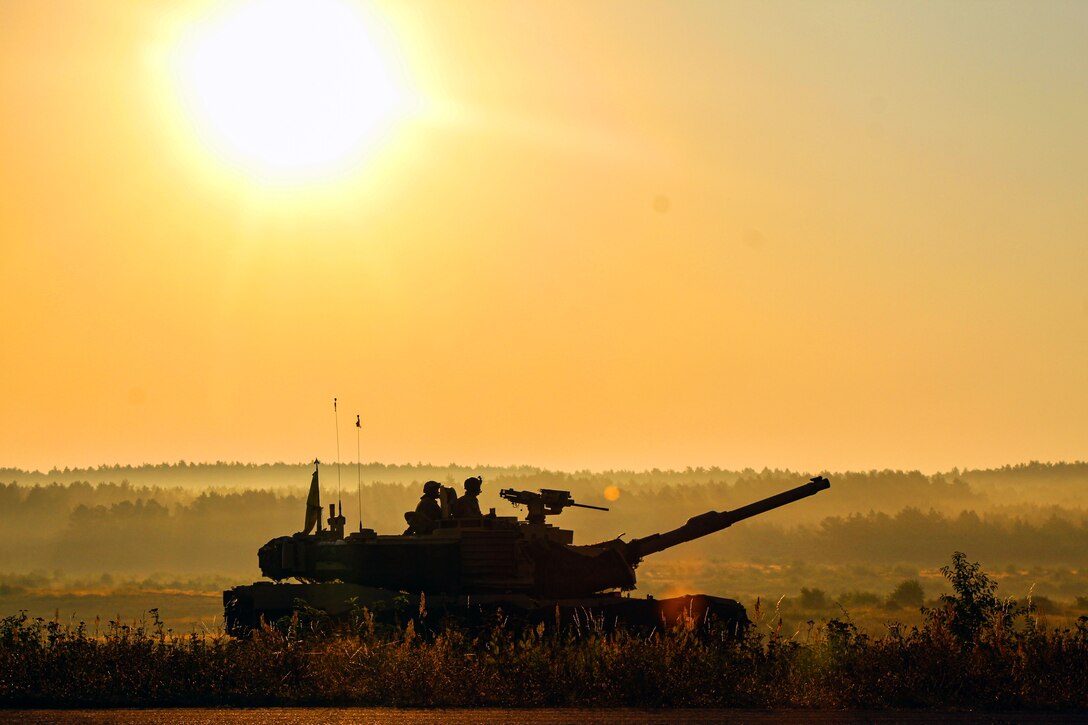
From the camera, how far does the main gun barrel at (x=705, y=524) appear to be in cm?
2591

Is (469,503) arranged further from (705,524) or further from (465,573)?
(705,524)

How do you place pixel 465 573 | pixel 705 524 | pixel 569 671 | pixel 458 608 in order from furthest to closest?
pixel 705 524, pixel 465 573, pixel 458 608, pixel 569 671

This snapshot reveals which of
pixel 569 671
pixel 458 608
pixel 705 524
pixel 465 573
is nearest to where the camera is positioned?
pixel 569 671

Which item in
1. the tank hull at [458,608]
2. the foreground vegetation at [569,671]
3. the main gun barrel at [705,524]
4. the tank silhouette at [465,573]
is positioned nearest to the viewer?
the foreground vegetation at [569,671]

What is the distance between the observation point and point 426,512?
24.2 meters

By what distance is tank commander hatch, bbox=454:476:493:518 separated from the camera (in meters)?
24.0

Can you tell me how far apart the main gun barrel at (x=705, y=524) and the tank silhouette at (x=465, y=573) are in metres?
0.76

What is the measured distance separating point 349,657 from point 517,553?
19.8 feet

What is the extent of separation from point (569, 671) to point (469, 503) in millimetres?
7190

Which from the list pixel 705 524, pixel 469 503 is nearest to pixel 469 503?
pixel 469 503

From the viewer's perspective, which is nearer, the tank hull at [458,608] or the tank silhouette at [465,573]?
the tank hull at [458,608]

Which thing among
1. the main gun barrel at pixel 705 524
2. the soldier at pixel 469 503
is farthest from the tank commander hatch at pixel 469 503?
the main gun barrel at pixel 705 524

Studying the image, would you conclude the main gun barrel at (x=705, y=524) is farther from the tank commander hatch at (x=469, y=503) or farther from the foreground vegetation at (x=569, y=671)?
the foreground vegetation at (x=569, y=671)

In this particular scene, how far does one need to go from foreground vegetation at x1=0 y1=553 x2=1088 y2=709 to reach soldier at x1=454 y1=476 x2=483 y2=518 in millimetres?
5539
